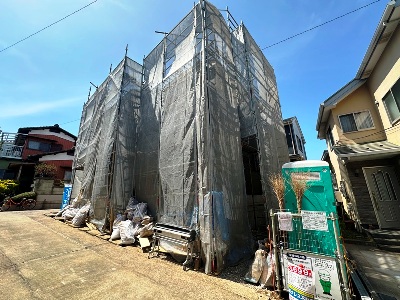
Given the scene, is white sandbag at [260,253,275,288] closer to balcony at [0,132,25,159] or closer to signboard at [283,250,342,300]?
signboard at [283,250,342,300]

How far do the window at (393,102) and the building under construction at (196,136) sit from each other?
4.52 m

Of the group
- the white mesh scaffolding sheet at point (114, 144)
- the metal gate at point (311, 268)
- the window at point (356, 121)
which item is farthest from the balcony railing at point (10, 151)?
the window at point (356, 121)

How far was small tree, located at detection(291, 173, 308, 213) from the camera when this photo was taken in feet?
14.3

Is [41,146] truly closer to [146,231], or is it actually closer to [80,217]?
[80,217]

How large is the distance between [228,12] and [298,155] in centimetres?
1295

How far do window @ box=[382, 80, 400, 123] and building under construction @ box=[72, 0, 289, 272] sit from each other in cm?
452

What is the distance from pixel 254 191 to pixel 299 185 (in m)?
4.73

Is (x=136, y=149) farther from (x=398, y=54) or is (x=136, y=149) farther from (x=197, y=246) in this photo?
(x=398, y=54)

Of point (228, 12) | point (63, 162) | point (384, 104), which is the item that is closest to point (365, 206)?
point (384, 104)

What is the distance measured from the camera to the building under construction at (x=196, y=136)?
16.5 feet

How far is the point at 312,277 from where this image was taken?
2.82m

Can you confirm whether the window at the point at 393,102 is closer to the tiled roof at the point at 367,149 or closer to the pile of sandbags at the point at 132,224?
the tiled roof at the point at 367,149

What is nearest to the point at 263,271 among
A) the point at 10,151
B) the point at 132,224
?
the point at 132,224

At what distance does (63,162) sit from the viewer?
21328 mm
